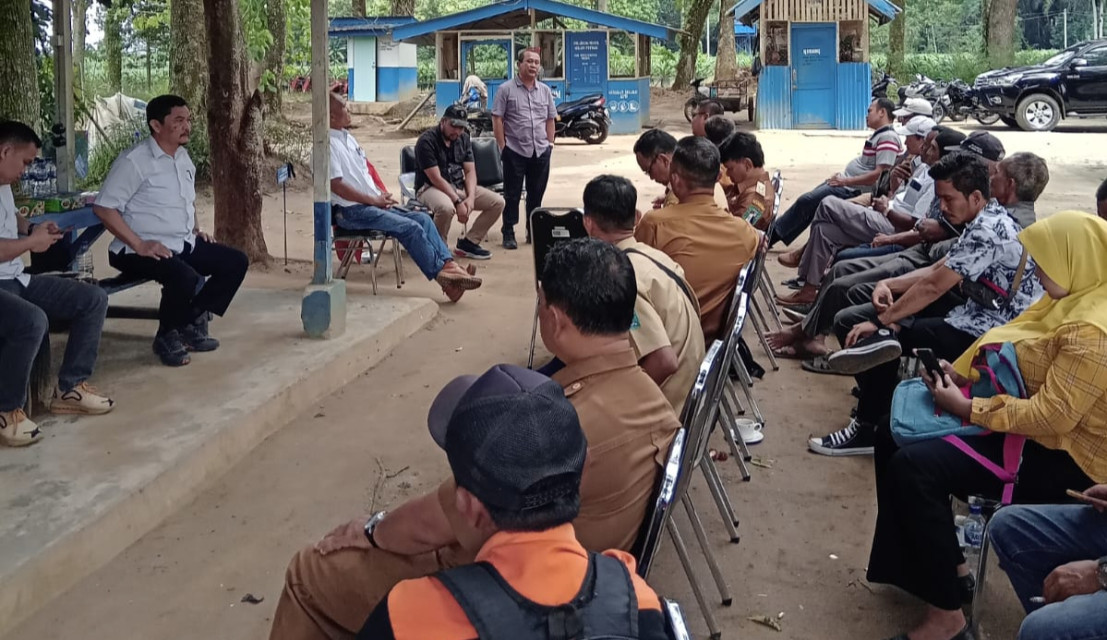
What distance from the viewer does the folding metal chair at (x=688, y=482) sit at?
2.51 metres

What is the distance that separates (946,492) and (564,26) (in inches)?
836

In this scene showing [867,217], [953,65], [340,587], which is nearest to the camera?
[340,587]

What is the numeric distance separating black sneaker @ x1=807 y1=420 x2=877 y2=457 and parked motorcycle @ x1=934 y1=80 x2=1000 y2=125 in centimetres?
1688

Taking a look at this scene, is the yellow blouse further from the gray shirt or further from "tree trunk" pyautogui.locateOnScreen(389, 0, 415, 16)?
"tree trunk" pyautogui.locateOnScreen(389, 0, 415, 16)

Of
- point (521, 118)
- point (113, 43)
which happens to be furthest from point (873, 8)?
point (521, 118)

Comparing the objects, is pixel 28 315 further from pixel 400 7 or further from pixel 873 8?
pixel 400 7

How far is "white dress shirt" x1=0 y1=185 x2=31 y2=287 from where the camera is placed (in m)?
4.43

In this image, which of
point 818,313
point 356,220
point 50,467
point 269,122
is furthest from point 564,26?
point 50,467

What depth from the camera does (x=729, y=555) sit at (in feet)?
12.7

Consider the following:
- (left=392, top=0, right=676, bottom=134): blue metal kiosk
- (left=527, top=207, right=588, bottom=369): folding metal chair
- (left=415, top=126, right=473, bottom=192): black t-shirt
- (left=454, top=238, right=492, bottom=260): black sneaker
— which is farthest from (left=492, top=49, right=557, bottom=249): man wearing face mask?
(left=392, top=0, right=676, bottom=134): blue metal kiosk

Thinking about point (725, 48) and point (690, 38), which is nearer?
point (725, 48)

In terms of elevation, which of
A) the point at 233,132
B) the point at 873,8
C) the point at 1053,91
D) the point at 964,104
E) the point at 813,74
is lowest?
the point at 233,132

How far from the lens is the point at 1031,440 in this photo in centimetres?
314

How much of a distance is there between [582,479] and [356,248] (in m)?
5.84
